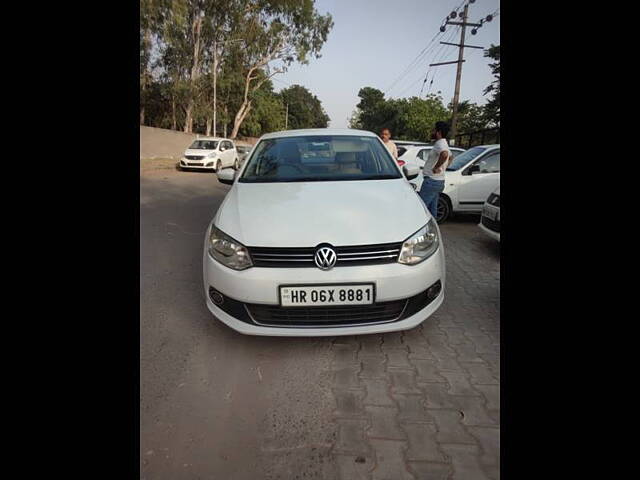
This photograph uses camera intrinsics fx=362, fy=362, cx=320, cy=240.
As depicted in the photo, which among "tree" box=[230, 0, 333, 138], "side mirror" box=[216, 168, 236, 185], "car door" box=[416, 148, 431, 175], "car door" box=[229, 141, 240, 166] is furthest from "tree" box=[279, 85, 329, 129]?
"side mirror" box=[216, 168, 236, 185]

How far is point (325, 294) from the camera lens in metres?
2.03

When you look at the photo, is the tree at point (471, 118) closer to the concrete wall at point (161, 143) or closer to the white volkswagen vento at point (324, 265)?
the concrete wall at point (161, 143)

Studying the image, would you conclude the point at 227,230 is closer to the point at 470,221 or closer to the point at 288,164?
the point at 288,164

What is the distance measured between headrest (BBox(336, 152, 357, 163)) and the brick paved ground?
5.01 ft

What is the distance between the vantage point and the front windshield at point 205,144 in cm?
1684

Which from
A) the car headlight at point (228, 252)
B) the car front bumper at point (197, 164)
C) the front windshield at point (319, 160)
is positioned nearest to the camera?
the car headlight at point (228, 252)

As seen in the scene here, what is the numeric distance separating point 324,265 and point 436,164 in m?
3.28

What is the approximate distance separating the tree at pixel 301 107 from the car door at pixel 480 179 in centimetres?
7159

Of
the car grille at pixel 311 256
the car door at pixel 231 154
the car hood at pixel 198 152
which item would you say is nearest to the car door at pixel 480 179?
the car grille at pixel 311 256

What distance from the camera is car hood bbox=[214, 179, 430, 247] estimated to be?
7.02 feet

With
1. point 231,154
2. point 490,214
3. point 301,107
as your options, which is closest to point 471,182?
point 490,214

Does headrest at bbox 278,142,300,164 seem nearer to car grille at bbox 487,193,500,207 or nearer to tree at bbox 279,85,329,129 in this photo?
car grille at bbox 487,193,500,207

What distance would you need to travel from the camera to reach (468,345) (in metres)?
2.46
